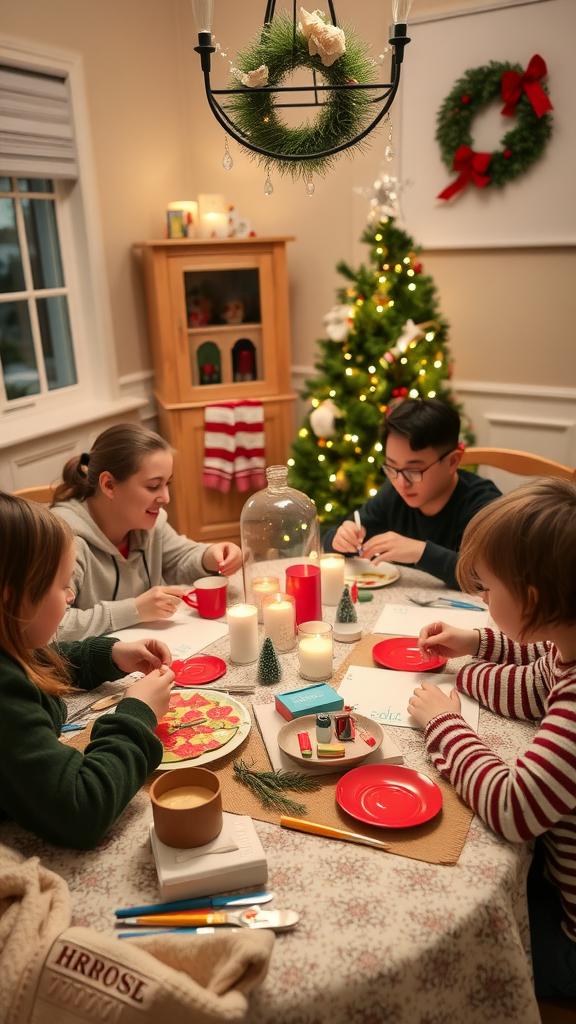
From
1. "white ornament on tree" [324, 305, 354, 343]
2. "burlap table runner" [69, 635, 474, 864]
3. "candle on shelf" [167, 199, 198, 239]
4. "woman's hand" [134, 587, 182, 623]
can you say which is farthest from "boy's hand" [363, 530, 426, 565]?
"candle on shelf" [167, 199, 198, 239]

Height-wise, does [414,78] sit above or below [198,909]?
above

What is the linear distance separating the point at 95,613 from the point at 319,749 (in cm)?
65

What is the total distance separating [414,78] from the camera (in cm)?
339

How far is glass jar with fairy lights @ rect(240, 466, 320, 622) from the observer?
1.64 metres

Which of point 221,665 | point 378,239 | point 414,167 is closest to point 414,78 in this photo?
point 414,167

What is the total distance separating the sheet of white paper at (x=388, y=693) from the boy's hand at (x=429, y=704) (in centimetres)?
3

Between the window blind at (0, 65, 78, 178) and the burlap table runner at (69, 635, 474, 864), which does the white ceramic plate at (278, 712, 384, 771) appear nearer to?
the burlap table runner at (69, 635, 474, 864)

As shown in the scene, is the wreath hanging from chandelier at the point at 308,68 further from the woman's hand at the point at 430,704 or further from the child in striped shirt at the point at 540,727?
the woman's hand at the point at 430,704

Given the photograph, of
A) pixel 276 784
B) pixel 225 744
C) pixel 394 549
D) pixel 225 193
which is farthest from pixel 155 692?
pixel 225 193

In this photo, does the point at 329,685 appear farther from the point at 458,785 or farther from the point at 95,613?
the point at 95,613

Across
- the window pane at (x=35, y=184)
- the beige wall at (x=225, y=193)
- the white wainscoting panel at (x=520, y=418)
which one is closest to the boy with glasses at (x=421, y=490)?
the white wainscoting panel at (x=520, y=418)

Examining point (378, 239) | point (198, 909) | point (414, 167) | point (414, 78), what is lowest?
point (198, 909)

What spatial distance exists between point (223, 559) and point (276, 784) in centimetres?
87

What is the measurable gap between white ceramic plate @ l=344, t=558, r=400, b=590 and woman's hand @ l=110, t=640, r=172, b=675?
0.56m
